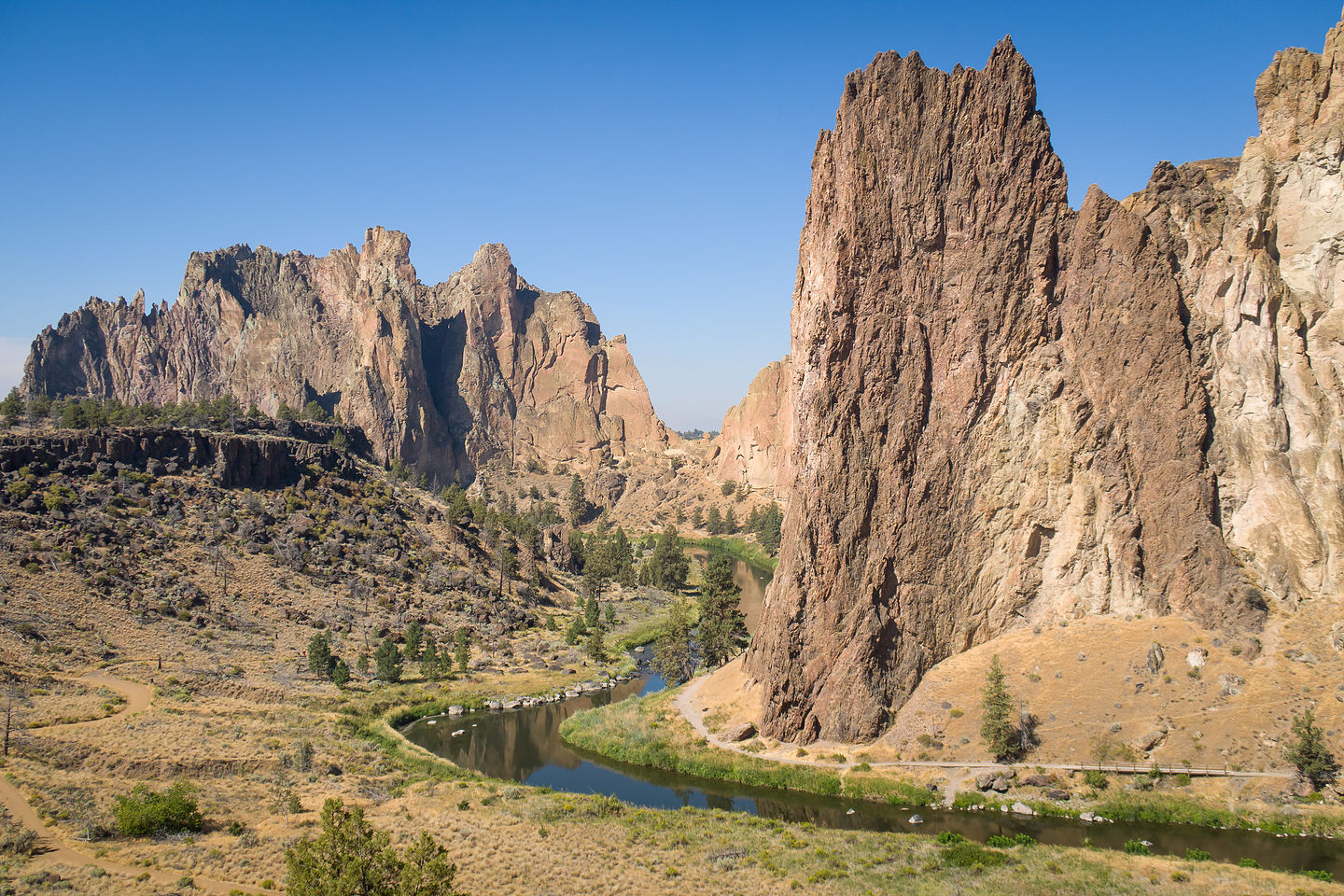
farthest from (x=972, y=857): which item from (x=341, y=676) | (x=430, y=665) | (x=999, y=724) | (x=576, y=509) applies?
(x=576, y=509)

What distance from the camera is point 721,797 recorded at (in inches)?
2005

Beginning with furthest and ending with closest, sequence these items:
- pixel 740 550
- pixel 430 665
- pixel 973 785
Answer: pixel 740 550 < pixel 430 665 < pixel 973 785

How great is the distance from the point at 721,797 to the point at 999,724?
56.9 feet

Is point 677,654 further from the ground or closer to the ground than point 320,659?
further from the ground

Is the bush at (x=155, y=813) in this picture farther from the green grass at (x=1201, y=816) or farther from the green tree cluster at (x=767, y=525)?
the green tree cluster at (x=767, y=525)

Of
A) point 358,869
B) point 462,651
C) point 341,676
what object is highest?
point 462,651

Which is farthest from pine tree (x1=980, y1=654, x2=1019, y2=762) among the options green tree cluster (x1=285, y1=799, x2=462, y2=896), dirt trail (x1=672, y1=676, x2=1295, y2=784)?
green tree cluster (x1=285, y1=799, x2=462, y2=896)

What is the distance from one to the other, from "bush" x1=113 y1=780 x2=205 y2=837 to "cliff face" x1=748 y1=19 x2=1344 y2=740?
110 ft

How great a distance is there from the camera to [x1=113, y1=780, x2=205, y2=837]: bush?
124 feet

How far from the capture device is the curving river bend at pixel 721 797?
40.1m

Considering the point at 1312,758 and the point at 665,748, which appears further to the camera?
the point at 665,748

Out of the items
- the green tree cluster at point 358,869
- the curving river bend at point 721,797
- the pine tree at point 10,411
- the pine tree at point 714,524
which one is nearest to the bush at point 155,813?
the green tree cluster at point 358,869

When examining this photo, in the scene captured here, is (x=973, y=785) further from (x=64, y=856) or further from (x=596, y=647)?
(x=596, y=647)

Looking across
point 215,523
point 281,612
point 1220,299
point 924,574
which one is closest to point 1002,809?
point 924,574
